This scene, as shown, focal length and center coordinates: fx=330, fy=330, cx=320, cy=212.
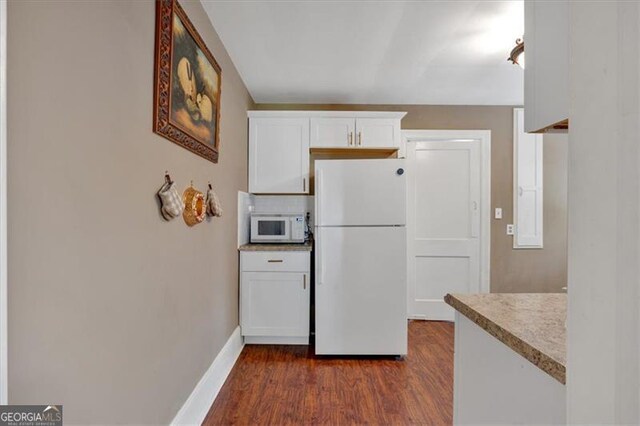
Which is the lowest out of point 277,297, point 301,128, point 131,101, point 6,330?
point 277,297

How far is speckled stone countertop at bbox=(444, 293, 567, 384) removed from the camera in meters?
0.69

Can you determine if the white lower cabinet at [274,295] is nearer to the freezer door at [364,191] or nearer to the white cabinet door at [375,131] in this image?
the freezer door at [364,191]

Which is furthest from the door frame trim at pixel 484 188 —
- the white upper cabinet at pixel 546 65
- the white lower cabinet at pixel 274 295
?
the white upper cabinet at pixel 546 65

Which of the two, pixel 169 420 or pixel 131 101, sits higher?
pixel 131 101

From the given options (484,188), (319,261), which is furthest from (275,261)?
(484,188)

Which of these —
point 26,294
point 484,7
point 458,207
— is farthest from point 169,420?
point 458,207

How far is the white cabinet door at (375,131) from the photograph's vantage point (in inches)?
124

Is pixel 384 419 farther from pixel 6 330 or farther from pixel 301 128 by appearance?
pixel 301 128

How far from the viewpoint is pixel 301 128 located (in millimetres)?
3137

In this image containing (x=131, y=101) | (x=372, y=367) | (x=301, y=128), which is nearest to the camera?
(x=131, y=101)

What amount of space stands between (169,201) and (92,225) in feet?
1.38

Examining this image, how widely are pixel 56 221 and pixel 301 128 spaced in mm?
2492

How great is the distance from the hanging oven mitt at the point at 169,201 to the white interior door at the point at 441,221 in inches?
100

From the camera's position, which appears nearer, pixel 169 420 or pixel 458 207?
pixel 169 420
